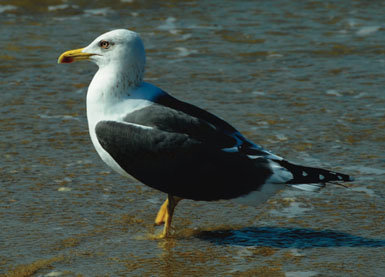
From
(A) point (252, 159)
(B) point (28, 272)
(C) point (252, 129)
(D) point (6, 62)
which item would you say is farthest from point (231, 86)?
(B) point (28, 272)

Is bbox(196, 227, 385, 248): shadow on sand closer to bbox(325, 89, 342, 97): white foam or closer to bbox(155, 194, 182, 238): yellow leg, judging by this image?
bbox(155, 194, 182, 238): yellow leg

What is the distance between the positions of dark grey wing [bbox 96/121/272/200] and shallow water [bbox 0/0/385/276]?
0.28 metres

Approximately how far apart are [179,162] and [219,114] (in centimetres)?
220

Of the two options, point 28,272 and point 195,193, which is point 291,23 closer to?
point 195,193

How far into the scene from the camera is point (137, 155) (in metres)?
4.48

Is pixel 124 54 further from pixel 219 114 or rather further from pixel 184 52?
pixel 184 52

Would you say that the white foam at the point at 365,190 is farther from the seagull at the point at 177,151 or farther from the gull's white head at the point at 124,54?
the gull's white head at the point at 124,54

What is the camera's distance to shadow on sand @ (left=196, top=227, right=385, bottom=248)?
448cm

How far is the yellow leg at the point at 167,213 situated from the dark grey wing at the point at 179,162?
0.10 m

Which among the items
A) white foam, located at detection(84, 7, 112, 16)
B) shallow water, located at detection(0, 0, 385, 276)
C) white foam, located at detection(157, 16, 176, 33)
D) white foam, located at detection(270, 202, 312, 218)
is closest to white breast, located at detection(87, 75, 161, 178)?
shallow water, located at detection(0, 0, 385, 276)

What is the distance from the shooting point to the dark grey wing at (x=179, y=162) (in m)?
4.45

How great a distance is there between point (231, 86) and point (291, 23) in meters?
2.41

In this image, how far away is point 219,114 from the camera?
665 cm

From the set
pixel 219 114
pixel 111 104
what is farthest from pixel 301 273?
pixel 219 114
